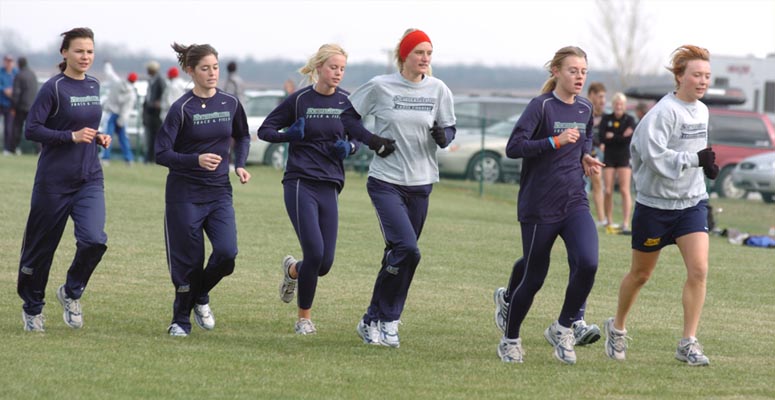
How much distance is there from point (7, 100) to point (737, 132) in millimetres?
14948

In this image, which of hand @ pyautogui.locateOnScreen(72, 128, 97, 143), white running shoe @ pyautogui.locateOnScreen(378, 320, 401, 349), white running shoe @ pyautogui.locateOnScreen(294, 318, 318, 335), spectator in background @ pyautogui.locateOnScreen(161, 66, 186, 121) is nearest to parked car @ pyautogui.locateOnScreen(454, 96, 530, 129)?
spectator in background @ pyautogui.locateOnScreen(161, 66, 186, 121)

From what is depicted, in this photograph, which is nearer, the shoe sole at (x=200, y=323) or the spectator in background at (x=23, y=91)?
the shoe sole at (x=200, y=323)

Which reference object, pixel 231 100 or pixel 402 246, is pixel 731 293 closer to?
pixel 402 246

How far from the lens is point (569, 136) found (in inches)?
307

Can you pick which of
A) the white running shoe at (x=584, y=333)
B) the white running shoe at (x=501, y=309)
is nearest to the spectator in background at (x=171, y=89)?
the white running shoe at (x=501, y=309)

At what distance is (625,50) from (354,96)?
A: 172 feet

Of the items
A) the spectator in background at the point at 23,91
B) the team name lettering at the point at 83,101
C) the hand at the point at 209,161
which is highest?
the team name lettering at the point at 83,101

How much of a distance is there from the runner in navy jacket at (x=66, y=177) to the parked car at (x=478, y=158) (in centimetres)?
1557

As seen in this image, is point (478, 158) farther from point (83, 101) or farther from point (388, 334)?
point (83, 101)

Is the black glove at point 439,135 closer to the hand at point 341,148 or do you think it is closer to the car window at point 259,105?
the hand at point 341,148

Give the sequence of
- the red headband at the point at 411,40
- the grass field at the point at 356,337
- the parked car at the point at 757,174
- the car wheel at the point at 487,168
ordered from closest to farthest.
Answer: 1. the grass field at the point at 356,337
2. the red headband at the point at 411,40
3. the parked car at the point at 757,174
4. the car wheel at the point at 487,168

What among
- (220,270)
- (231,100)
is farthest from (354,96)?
(220,270)

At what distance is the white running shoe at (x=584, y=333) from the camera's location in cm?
862

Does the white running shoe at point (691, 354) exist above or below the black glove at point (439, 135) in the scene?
below
